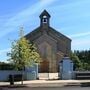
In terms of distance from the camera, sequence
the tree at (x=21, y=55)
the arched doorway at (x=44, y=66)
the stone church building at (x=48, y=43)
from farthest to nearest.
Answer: the stone church building at (x=48, y=43) → the arched doorway at (x=44, y=66) → the tree at (x=21, y=55)

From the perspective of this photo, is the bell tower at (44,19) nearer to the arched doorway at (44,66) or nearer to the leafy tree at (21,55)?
the arched doorway at (44,66)

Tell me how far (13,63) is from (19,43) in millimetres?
2629

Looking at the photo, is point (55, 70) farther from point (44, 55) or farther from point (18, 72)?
point (18, 72)

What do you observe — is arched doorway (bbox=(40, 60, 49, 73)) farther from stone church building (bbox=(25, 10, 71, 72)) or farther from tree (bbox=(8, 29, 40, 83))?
tree (bbox=(8, 29, 40, 83))

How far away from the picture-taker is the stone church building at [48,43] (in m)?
84.1

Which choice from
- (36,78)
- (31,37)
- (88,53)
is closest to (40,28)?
(31,37)

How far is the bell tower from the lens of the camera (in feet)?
286

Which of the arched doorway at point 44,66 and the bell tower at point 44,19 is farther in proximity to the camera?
the bell tower at point 44,19

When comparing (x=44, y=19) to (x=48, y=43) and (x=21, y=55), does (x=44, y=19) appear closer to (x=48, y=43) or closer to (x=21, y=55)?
(x=48, y=43)

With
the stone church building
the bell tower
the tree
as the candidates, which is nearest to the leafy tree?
the tree

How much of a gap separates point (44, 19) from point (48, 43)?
22.9ft

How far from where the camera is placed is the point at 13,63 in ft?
178

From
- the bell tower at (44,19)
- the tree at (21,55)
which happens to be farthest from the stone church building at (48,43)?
the tree at (21,55)

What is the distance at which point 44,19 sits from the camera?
89188 millimetres
